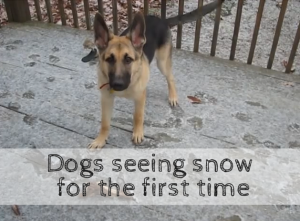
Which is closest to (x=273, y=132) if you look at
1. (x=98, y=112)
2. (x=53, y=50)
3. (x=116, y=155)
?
(x=116, y=155)

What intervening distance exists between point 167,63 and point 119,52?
0.84 meters

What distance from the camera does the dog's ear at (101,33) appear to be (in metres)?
2.22

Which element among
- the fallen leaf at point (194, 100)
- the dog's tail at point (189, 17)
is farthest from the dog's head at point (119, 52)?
the dog's tail at point (189, 17)

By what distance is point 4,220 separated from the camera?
2.07 meters

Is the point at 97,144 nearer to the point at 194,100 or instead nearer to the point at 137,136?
the point at 137,136

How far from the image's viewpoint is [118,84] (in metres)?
2.17

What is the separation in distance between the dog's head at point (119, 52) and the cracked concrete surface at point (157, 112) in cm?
60

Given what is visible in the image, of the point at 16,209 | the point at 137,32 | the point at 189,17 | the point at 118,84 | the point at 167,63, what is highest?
the point at 137,32

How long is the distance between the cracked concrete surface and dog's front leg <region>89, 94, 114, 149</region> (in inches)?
3.1

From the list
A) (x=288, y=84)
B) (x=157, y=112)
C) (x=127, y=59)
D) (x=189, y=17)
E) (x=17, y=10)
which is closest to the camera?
(x=127, y=59)

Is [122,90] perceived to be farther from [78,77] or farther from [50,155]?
[78,77]

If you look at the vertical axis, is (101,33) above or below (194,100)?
above

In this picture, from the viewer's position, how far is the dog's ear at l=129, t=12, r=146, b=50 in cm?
227

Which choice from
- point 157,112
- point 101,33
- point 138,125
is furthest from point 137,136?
point 101,33
